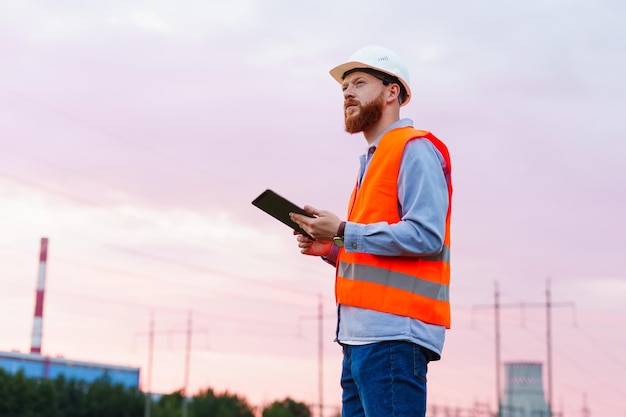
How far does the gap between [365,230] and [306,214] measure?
1.03ft

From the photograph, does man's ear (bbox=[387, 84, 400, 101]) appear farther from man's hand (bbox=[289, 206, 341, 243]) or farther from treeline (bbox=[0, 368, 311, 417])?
treeline (bbox=[0, 368, 311, 417])

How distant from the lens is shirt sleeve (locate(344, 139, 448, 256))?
4.70 metres

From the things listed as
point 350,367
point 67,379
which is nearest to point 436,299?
point 350,367

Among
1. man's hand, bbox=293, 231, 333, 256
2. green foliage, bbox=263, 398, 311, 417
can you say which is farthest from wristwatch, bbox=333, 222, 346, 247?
green foliage, bbox=263, 398, 311, 417

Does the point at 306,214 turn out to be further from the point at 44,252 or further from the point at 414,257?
the point at 44,252

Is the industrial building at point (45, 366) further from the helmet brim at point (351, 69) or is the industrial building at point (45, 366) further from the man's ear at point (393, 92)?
the man's ear at point (393, 92)

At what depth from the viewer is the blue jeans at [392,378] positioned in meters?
4.62

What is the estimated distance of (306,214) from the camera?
490 centimetres

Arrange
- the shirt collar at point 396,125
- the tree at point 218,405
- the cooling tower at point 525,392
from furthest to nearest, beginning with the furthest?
1. the cooling tower at point 525,392
2. the tree at point 218,405
3. the shirt collar at point 396,125

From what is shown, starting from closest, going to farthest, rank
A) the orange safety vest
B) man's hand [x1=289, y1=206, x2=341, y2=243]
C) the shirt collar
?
the orange safety vest
man's hand [x1=289, y1=206, x2=341, y2=243]
the shirt collar

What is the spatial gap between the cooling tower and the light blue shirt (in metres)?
113

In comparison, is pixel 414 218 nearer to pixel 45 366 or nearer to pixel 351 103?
pixel 351 103

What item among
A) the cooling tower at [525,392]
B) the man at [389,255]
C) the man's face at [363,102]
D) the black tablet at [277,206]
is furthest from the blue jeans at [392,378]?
the cooling tower at [525,392]

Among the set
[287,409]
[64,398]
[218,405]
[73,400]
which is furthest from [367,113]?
[287,409]
